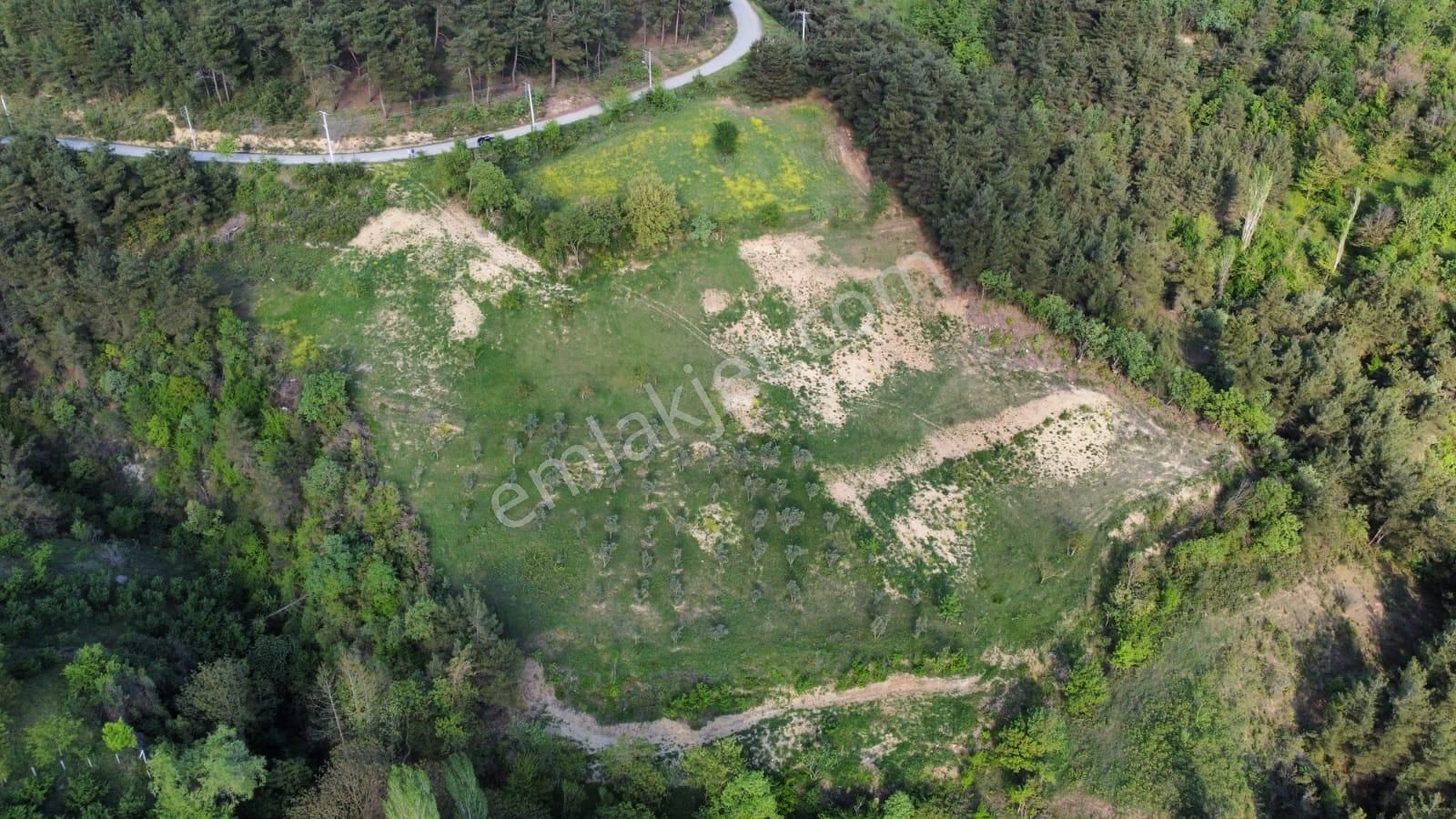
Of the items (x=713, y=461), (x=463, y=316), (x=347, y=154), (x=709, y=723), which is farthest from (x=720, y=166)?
(x=709, y=723)

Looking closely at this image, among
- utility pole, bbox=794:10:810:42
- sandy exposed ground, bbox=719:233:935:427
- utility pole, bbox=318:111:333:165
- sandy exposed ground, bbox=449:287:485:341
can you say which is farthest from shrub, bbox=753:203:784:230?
utility pole, bbox=318:111:333:165

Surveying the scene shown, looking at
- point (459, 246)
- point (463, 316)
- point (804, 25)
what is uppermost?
point (804, 25)

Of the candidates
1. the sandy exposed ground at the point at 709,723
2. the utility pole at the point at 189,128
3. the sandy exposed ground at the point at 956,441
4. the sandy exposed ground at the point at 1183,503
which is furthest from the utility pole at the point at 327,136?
the sandy exposed ground at the point at 1183,503

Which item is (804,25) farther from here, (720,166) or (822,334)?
(822,334)

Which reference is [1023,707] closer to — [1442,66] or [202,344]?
[202,344]

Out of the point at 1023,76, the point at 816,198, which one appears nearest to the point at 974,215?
the point at 816,198
